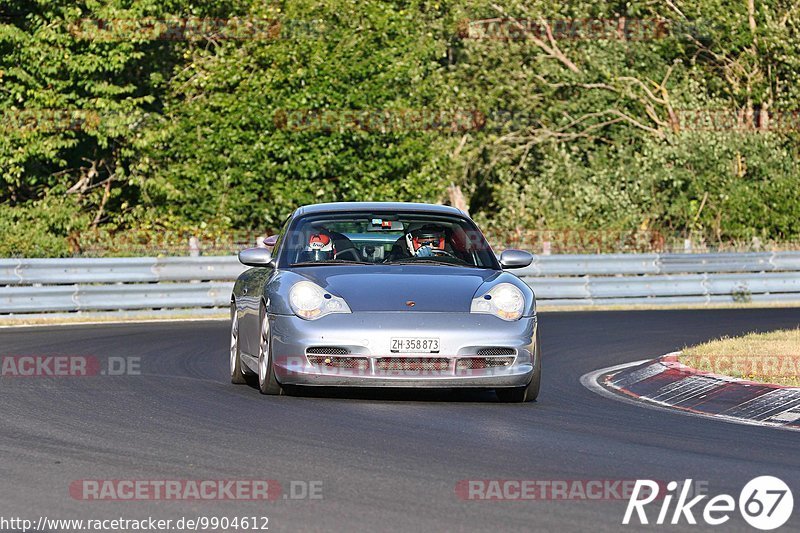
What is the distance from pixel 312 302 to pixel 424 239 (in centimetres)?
152

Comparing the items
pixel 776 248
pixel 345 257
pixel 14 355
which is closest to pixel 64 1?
pixel 776 248

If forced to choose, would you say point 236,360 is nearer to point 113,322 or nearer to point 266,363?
point 266,363

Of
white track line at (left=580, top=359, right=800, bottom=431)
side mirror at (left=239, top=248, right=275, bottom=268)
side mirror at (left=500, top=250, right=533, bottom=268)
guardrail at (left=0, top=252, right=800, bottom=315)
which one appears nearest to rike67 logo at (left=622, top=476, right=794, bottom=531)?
white track line at (left=580, top=359, right=800, bottom=431)

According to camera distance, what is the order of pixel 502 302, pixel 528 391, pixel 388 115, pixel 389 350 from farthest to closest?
pixel 388 115
pixel 528 391
pixel 502 302
pixel 389 350

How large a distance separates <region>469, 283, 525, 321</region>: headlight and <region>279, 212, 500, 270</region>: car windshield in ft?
2.57

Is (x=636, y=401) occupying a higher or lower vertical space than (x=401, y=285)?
lower

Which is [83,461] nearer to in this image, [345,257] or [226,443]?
[226,443]

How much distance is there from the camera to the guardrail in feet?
75.2

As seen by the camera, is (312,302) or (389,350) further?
(312,302)

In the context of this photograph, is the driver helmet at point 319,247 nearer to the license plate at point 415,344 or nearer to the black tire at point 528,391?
the license plate at point 415,344

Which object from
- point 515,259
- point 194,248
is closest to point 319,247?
point 515,259

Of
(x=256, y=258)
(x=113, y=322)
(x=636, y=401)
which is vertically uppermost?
(x=256, y=258)

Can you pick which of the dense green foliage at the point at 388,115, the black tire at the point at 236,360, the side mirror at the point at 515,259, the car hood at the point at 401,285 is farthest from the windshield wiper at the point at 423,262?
the dense green foliage at the point at 388,115

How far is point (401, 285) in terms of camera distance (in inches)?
440
